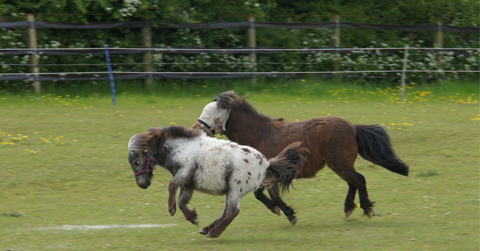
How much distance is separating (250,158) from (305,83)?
40.0ft

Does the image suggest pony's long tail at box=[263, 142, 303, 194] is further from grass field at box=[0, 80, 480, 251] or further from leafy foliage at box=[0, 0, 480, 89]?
leafy foliage at box=[0, 0, 480, 89]

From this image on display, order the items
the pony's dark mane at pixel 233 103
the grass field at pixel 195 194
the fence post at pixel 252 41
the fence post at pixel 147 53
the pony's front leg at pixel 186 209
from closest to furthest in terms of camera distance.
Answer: the pony's front leg at pixel 186 209
the grass field at pixel 195 194
the pony's dark mane at pixel 233 103
the fence post at pixel 147 53
the fence post at pixel 252 41

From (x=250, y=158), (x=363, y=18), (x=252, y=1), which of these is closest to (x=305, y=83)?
(x=252, y=1)

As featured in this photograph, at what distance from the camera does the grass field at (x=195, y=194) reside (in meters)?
5.98

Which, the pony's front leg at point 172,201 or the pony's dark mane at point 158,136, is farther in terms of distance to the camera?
the pony's dark mane at point 158,136

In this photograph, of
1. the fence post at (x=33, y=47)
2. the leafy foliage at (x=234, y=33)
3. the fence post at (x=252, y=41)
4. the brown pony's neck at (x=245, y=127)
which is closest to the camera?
the brown pony's neck at (x=245, y=127)

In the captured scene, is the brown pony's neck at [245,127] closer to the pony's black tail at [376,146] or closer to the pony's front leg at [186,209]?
the pony's black tail at [376,146]

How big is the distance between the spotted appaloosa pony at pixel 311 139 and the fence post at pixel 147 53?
10.3 meters

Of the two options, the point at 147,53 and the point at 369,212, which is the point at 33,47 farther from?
the point at 369,212

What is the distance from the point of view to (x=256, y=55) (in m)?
18.5

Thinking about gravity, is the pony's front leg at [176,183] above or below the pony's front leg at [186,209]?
above

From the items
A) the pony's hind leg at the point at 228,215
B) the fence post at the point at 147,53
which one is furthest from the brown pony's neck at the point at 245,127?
the fence post at the point at 147,53

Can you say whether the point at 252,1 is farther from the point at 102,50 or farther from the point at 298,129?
the point at 298,129

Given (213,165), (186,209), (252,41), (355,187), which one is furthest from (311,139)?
(252,41)
